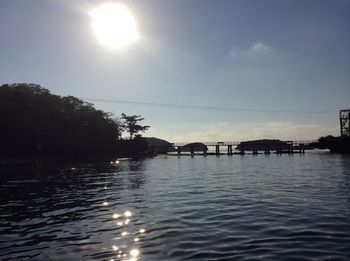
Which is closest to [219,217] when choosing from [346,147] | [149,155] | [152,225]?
[152,225]

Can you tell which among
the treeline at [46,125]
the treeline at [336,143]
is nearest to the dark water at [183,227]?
the treeline at [46,125]

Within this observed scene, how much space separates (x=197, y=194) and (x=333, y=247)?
18370mm

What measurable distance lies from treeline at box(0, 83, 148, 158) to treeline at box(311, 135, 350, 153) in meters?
105

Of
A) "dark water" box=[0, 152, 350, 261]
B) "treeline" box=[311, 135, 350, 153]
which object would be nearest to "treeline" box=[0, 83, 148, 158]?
"dark water" box=[0, 152, 350, 261]

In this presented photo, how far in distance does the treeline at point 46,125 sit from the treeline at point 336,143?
345ft

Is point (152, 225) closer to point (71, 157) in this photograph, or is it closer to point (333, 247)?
point (333, 247)

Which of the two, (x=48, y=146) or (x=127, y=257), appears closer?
(x=127, y=257)

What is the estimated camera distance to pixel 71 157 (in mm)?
119688

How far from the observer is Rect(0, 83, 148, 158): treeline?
351 ft

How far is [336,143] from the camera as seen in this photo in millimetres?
179250

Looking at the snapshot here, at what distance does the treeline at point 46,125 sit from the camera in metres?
107

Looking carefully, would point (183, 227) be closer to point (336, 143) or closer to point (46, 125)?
point (46, 125)

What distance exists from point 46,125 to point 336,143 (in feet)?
427

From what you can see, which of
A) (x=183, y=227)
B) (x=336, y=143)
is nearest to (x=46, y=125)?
(x=183, y=227)
